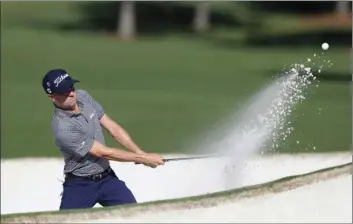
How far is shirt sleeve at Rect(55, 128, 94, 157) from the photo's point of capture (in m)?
7.01

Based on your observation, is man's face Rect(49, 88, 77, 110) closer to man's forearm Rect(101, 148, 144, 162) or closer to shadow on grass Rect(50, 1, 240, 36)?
man's forearm Rect(101, 148, 144, 162)

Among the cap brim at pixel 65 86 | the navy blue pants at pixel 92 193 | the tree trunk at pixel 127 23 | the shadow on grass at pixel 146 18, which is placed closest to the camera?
the cap brim at pixel 65 86

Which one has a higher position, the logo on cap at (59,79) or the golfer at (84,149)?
the logo on cap at (59,79)

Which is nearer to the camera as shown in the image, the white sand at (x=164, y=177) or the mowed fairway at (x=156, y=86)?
the white sand at (x=164, y=177)

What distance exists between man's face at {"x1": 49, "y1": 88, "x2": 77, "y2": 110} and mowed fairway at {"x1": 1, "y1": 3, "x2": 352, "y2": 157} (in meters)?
3.49

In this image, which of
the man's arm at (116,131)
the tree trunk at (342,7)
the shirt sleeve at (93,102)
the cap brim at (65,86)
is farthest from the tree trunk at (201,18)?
the cap brim at (65,86)

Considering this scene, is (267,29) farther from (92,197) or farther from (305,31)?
(92,197)

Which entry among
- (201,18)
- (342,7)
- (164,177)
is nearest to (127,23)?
(201,18)

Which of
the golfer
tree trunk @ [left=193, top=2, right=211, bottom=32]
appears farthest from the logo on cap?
tree trunk @ [left=193, top=2, right=211, bottom=32]

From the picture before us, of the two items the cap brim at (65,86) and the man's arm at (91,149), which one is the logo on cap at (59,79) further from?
the man's arm at (91,149)

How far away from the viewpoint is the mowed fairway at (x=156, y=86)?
15.1 m

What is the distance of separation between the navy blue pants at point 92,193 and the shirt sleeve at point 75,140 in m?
0.38

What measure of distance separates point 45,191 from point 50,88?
243 centimetres

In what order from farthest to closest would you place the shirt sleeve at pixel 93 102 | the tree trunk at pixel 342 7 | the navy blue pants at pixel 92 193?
the tree trunk at pixel 342 7 → the shirt sleeve at pixel 93 102 → the navy blue pants at pixel 92 193
